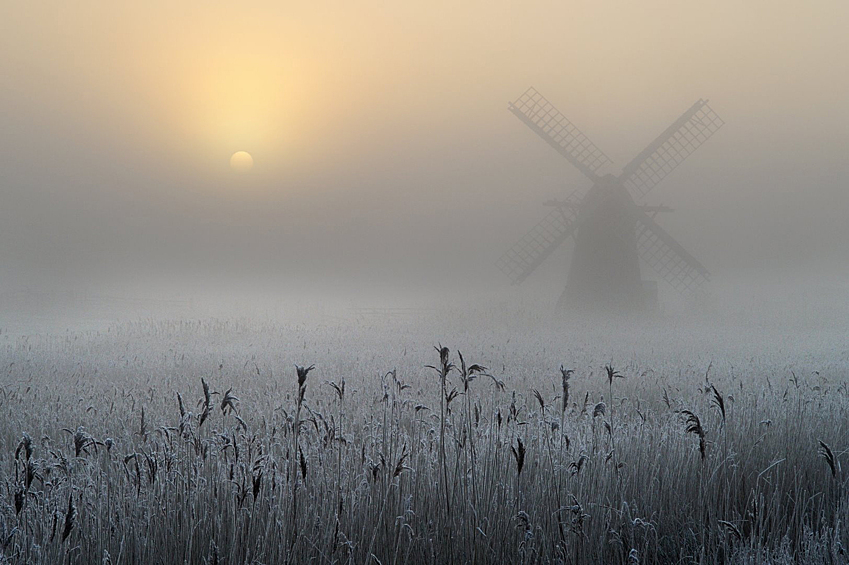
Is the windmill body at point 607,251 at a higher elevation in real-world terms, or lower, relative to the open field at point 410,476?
higher

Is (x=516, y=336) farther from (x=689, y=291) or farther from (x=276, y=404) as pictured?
(x=689, y=291)

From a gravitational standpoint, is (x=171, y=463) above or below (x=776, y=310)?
below

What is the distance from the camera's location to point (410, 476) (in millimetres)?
3924

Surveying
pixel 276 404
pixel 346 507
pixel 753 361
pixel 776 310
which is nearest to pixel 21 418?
pixel 276 404

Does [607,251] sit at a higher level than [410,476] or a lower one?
higher

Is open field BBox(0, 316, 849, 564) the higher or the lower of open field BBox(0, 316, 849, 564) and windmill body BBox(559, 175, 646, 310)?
the lower

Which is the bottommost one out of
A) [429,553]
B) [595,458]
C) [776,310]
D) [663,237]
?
[429,553]

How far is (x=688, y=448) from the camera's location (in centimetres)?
493

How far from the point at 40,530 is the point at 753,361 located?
13.5m

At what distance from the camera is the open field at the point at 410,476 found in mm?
3238

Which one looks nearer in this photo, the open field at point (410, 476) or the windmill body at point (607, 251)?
the open field at point (410, 476)

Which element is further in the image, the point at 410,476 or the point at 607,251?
the point at 607,251

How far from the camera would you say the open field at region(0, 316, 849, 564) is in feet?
10.6

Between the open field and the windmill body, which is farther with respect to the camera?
the windmill body
